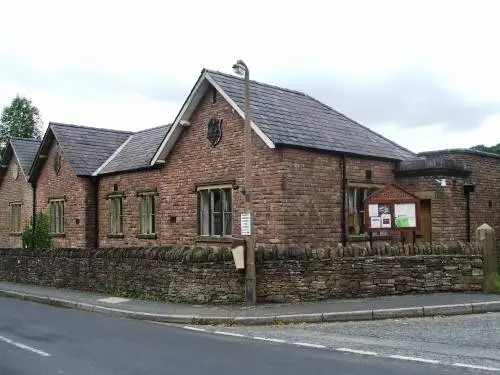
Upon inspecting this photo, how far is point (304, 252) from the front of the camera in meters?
13.6

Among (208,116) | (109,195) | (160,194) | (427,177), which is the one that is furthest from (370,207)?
(109,195)

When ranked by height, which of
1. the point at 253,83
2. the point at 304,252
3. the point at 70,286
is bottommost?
the point at 70,286

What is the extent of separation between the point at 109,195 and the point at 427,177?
41.9ft

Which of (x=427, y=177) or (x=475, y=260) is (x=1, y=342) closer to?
(x=475, y=260)

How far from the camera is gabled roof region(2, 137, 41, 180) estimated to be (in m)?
28.2

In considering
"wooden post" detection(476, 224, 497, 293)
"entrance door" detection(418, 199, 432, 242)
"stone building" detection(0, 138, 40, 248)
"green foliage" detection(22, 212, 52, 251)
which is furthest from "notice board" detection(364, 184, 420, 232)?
"stone building" detection(0, 138, 40, 248)

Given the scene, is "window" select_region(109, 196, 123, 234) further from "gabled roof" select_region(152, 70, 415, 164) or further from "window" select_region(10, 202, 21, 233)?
"window" select_region(10, 202, 21, 233)

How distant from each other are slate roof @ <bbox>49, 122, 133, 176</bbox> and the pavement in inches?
430

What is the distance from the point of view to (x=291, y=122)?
17516 millimetres

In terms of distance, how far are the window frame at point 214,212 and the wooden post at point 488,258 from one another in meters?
7.34

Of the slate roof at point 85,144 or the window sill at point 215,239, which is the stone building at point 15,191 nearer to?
the slate roof at point 85,144

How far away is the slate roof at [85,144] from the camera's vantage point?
80.5ft

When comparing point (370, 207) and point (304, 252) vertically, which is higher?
point (370, 207)

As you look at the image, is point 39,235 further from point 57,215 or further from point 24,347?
point 24,347
